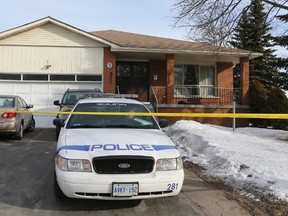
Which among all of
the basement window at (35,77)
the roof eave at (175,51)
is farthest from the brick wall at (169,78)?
the basement window at (35,77)

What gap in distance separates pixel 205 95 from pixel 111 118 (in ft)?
49.7

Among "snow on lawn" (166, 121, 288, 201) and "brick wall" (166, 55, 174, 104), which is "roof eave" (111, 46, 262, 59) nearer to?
"brick wall" (166, 55, 174, 104)

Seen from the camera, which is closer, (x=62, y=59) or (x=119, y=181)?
(x=119, y=181)

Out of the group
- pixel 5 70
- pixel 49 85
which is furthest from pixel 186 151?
pixel 5 70

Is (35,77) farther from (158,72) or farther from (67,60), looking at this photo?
(158,72)

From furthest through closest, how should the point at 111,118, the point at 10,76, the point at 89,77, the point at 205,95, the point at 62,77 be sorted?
the point at 205,95 → the point at 89,77 → the point at 62,77 → the point at 10,76 → the point at 111,118

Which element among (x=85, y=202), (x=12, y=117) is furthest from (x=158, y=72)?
(x=85, y=202)

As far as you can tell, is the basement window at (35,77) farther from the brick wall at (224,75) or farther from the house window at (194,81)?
the brick wall at (224,75)

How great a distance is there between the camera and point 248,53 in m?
19.1

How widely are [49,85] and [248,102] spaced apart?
10494 millimetres

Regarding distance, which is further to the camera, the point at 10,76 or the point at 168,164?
the point at 10,76

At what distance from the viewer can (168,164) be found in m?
4.84

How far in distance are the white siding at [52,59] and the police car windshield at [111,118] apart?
1153cm

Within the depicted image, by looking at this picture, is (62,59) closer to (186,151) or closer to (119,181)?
(186,151)
